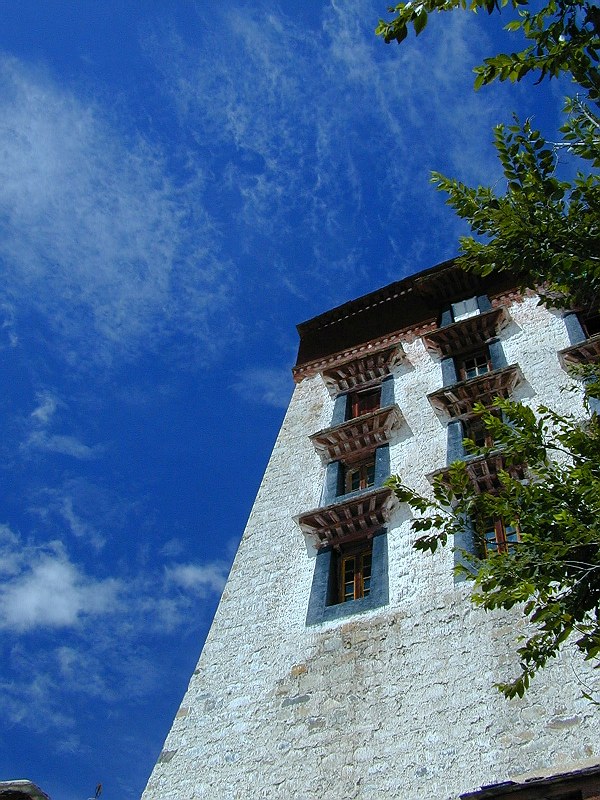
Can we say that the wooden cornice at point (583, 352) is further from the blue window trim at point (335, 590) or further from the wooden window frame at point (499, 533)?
Result: the blue window trim at point (335, 590)

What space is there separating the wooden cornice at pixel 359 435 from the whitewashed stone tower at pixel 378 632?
0.12 ft

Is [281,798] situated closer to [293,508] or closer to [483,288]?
[293,508]

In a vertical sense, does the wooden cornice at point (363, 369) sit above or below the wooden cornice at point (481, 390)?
above

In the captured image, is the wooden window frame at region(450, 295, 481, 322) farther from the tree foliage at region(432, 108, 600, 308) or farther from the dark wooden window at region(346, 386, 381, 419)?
the tree foliage at region(432, 108, 600, 308)

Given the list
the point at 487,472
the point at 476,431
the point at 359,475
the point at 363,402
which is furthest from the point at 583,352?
the point at 363,402

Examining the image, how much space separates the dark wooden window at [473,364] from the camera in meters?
18.0

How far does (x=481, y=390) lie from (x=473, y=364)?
226 centimetres

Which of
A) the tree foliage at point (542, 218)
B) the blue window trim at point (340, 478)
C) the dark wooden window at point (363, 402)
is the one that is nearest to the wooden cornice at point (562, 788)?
the tree foliage at point (542, 218)

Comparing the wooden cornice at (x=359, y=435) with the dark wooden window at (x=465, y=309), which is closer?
the wooden cornice at (x=359, y=435)

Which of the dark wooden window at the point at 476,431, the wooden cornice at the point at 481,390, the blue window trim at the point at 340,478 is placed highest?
the wooden cornice at the point at 481,390

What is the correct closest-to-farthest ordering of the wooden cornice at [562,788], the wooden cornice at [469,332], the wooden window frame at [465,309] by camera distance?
the wooden cornice at [562,788] < the wooden cornice at [469,332] < the wooden window frame at [465,309]

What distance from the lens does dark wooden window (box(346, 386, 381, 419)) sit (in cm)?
1880

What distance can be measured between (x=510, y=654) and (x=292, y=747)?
342 centimetres

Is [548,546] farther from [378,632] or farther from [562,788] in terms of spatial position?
[378,632]
